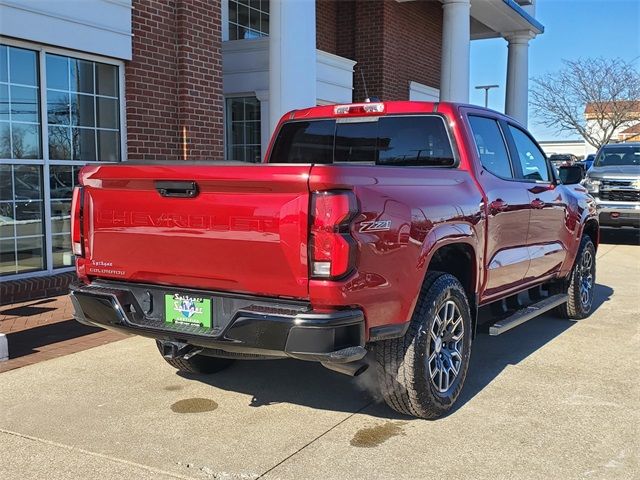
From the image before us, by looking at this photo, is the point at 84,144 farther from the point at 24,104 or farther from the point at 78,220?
the point at 78,220

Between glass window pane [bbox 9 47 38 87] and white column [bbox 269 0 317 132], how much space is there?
2.99 metres

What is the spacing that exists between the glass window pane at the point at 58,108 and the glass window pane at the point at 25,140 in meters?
0.23

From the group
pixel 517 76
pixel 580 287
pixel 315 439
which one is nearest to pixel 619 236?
pixel 517 76

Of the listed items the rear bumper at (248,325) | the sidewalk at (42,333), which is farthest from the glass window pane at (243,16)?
the rear bumper at (248,325)

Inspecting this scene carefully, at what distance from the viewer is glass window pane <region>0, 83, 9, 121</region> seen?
6.83 m

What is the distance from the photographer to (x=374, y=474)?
3.39m

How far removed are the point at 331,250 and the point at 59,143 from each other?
5.29 metres

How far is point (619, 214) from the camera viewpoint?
13.3m

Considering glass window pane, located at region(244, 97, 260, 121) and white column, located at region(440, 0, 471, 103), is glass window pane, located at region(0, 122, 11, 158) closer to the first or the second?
glass window pane, located at region(244, 97, 260, 121)

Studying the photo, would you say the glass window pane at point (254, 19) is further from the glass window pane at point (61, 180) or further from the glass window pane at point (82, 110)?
the glass window pane at point (61, 180)

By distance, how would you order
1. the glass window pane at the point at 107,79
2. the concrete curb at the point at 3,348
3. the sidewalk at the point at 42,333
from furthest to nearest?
the glass window pane at the point at 107,79 → the sidewalk at the point at 42,333 → the concrete curb at the point at 3,348

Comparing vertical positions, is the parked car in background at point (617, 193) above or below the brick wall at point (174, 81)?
below

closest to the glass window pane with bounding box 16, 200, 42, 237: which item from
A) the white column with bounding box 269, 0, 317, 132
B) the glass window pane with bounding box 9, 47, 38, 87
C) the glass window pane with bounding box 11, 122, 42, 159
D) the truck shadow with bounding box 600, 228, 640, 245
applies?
the glass window pane with bounding box 11, 122, 42, 159

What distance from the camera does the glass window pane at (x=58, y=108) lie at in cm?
732
